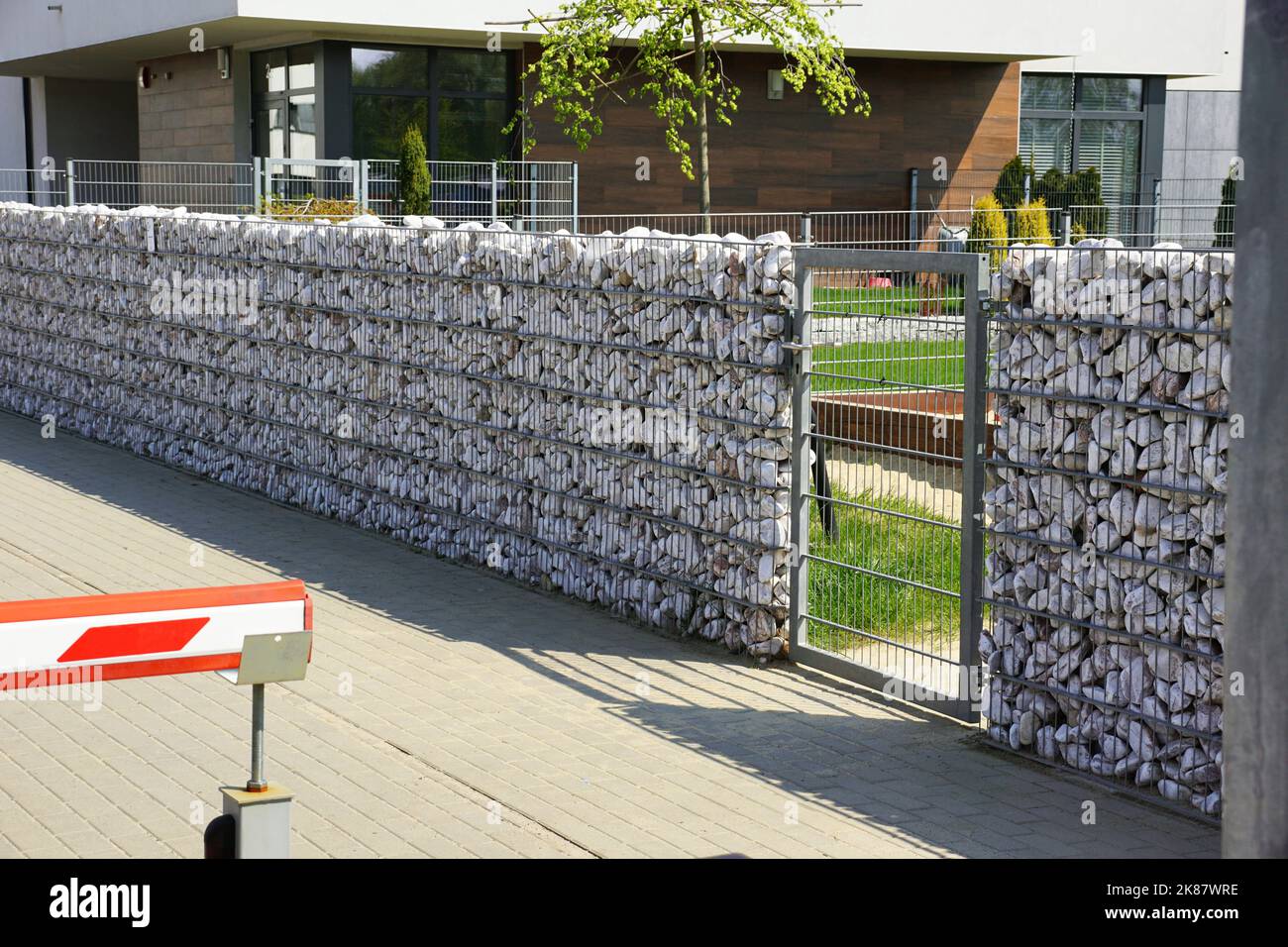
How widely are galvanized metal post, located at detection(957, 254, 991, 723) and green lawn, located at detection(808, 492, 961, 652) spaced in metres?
0.19

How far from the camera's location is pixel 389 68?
27062 millimetres

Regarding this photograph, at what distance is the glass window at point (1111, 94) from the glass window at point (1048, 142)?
0.69 m

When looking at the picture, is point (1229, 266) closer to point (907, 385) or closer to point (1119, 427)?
point (1119, 427)

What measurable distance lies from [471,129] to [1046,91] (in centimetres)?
1352

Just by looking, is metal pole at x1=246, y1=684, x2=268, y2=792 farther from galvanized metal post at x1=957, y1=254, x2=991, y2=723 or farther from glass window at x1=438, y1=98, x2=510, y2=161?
glass window at x1=438, y1=98, x2=510, y2=161

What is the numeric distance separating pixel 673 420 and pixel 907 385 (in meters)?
1.60

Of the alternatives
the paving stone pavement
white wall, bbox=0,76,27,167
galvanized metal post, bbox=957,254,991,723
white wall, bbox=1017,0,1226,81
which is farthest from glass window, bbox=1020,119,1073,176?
galvanized metal post, bbox=957,254,991,723

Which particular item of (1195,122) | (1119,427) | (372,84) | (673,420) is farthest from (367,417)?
(1195,122)

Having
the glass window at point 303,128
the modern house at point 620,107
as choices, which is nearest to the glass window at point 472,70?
the modern house at point 620,107

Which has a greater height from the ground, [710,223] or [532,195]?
[532,195]

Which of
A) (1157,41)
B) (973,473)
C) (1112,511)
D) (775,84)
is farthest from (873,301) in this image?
(1157,41)

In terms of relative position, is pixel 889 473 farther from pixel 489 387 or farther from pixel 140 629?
pixel 140 629

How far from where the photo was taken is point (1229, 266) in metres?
6.14

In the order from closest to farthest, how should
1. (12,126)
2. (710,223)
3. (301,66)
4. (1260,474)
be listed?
1. (1260,474)
2. (301,66)
3. (710,223)
4. (12,126)
